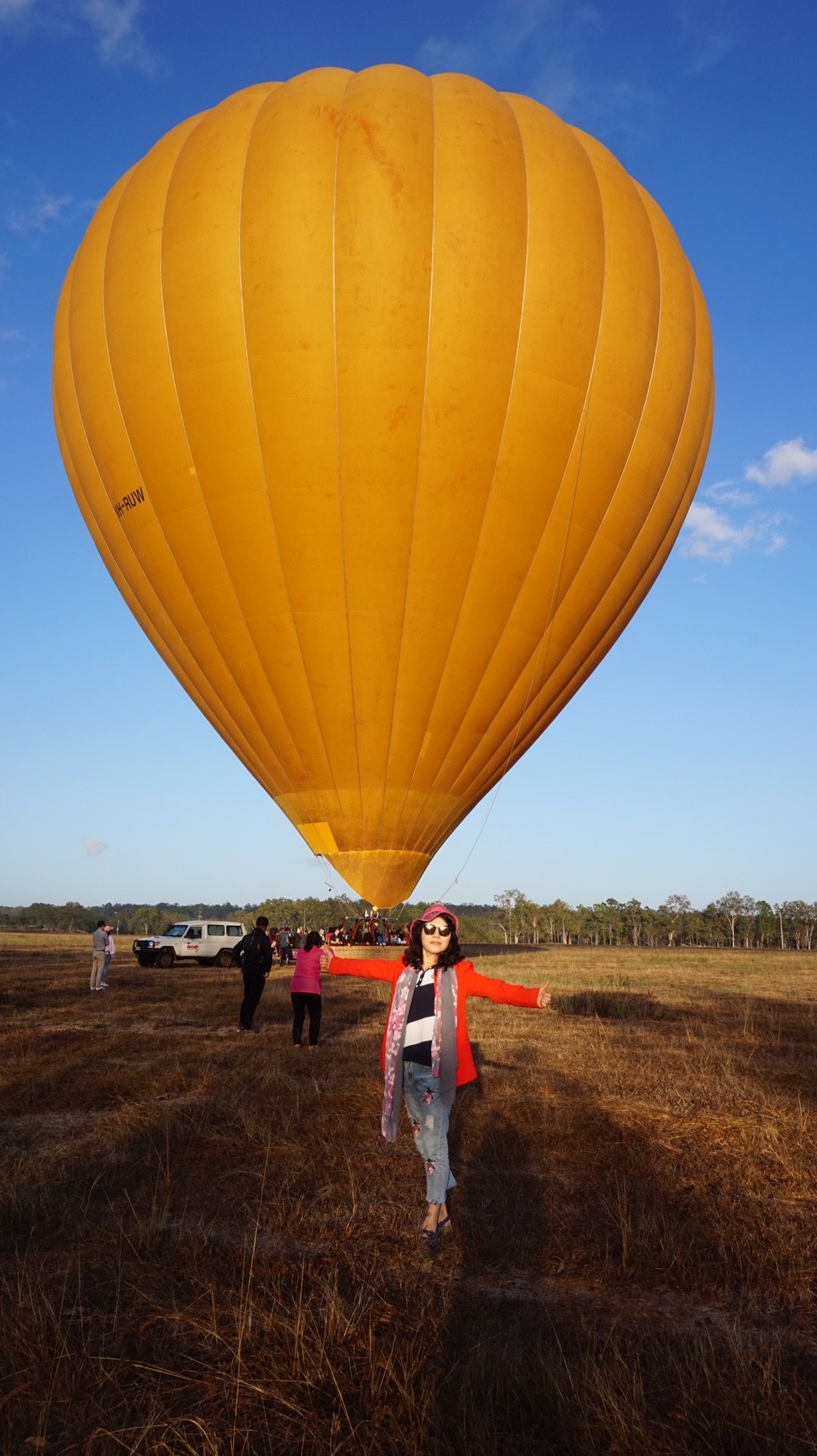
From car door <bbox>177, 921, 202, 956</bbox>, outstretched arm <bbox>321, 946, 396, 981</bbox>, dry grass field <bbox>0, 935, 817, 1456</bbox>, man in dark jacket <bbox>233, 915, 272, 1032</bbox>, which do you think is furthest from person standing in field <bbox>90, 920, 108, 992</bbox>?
outstretched arm <bbox>321, 946, 396, 981</bbox>

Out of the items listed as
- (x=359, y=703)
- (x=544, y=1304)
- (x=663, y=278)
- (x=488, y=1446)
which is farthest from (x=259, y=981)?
(x=663, y=278)

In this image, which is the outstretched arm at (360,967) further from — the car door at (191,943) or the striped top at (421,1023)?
the car door at (191,943)

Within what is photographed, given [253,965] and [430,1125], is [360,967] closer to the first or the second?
[430,1125]

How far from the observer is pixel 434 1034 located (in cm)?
491

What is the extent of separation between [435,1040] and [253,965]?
8282 mm

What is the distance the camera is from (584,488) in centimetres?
1606

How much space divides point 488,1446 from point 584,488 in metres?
14.8

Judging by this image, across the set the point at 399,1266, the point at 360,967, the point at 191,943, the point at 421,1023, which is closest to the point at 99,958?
the point at 191,943

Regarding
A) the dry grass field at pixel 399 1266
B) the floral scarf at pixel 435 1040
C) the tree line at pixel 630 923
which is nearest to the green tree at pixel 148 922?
the tree line at pixel 630 923

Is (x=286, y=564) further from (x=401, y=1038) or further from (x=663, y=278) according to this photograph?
(x=401, y=1038)

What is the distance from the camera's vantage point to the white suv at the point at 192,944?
94.7ft

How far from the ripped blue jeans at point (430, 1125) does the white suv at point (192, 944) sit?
25.3 m

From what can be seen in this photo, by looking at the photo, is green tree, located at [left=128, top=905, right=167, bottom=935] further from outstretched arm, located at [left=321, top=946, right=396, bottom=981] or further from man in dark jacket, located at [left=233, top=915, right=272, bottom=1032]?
outstretched arm, located at [left=321, top=946, right=396, bottom=981]

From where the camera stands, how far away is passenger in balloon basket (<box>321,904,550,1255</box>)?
189 inches
